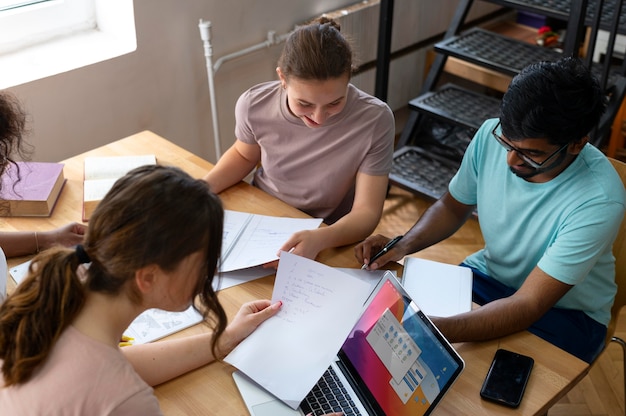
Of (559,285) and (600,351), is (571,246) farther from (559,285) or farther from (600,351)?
(600,351)

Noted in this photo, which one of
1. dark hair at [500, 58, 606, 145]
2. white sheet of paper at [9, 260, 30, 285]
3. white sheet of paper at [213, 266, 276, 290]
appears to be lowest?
white sheet of paper at [213, 266, 276, 290]

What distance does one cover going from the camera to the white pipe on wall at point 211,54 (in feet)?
8.70

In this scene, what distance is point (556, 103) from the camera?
1.48 meters

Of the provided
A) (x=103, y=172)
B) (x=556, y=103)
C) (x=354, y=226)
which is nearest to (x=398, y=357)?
(x=354, y=226)

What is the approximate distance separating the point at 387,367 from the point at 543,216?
2.00 feet

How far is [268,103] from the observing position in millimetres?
1910

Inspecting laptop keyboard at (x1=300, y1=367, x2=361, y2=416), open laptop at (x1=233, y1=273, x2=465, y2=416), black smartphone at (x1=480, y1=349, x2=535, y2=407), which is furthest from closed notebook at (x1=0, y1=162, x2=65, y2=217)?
black smartphone at (x1=480, y1=349, x2=535, y2=407)

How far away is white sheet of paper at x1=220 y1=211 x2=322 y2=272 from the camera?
1.63 m

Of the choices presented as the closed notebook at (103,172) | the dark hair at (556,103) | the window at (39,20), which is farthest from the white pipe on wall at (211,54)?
the dark hair at (556,103)

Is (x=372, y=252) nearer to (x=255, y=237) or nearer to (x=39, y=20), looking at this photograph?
(x=255, y=237)

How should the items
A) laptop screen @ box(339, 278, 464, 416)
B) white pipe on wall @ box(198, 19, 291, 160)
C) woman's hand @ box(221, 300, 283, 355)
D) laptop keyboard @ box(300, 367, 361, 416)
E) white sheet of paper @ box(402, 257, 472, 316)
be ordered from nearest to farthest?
laptop screen @ box(339, 278, 464, 416) < laptop keyboard @ box(300, 367, 361, 416) < woman's hand @ box(221, 300, 283, 355) < white sheet of paper @ box(402, 257, 472, 316) < white pipe on wall @ box(198, 19, 291, 160)

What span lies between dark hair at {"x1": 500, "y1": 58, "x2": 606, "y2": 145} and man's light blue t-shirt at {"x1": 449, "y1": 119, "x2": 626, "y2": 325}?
0.13 m

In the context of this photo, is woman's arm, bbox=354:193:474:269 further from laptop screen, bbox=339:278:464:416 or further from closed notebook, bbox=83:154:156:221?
closed notebook, bbox=83:154:156:221

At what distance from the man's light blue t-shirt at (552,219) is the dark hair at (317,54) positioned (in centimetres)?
40
